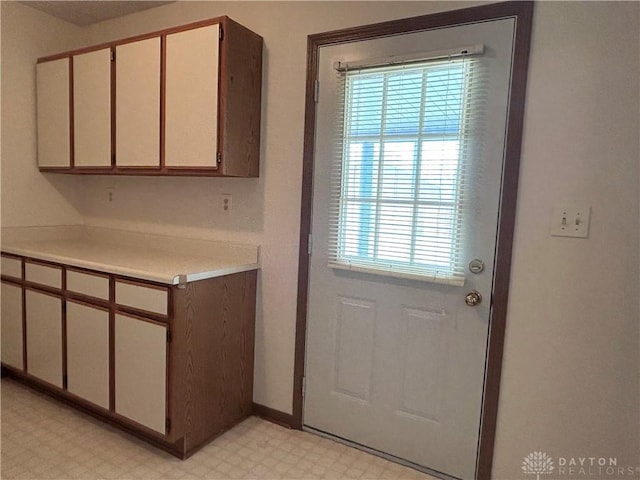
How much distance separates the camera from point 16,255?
8.40ft

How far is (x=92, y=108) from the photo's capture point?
257 cm

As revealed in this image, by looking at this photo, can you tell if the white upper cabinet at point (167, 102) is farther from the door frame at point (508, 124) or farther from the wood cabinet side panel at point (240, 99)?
the door frame at point (508, 124)

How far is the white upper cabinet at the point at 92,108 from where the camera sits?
2.50m

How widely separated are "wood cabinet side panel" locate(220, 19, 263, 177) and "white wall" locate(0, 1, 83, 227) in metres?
1.69

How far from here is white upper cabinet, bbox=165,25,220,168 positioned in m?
2.11

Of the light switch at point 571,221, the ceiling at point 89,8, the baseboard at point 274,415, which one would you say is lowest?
the baseboard at point 274,415

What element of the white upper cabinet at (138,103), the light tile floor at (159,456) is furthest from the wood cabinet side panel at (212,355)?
the white upper cabinet at (138,103)

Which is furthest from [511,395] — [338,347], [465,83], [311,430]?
[465,83]

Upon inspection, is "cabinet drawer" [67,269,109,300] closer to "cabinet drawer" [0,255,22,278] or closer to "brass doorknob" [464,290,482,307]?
"cabinet drawer" [0,255,22,278]

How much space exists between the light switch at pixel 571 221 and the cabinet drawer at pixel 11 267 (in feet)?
9.48

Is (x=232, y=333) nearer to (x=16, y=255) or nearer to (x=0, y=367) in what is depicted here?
(x=16, y=255)

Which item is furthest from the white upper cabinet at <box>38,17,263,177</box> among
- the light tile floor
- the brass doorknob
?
the light tile floor

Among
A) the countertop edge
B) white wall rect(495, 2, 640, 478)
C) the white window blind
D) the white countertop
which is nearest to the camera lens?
white wall rect(495, 2, 640, 478)

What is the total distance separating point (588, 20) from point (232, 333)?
6.91 feet
